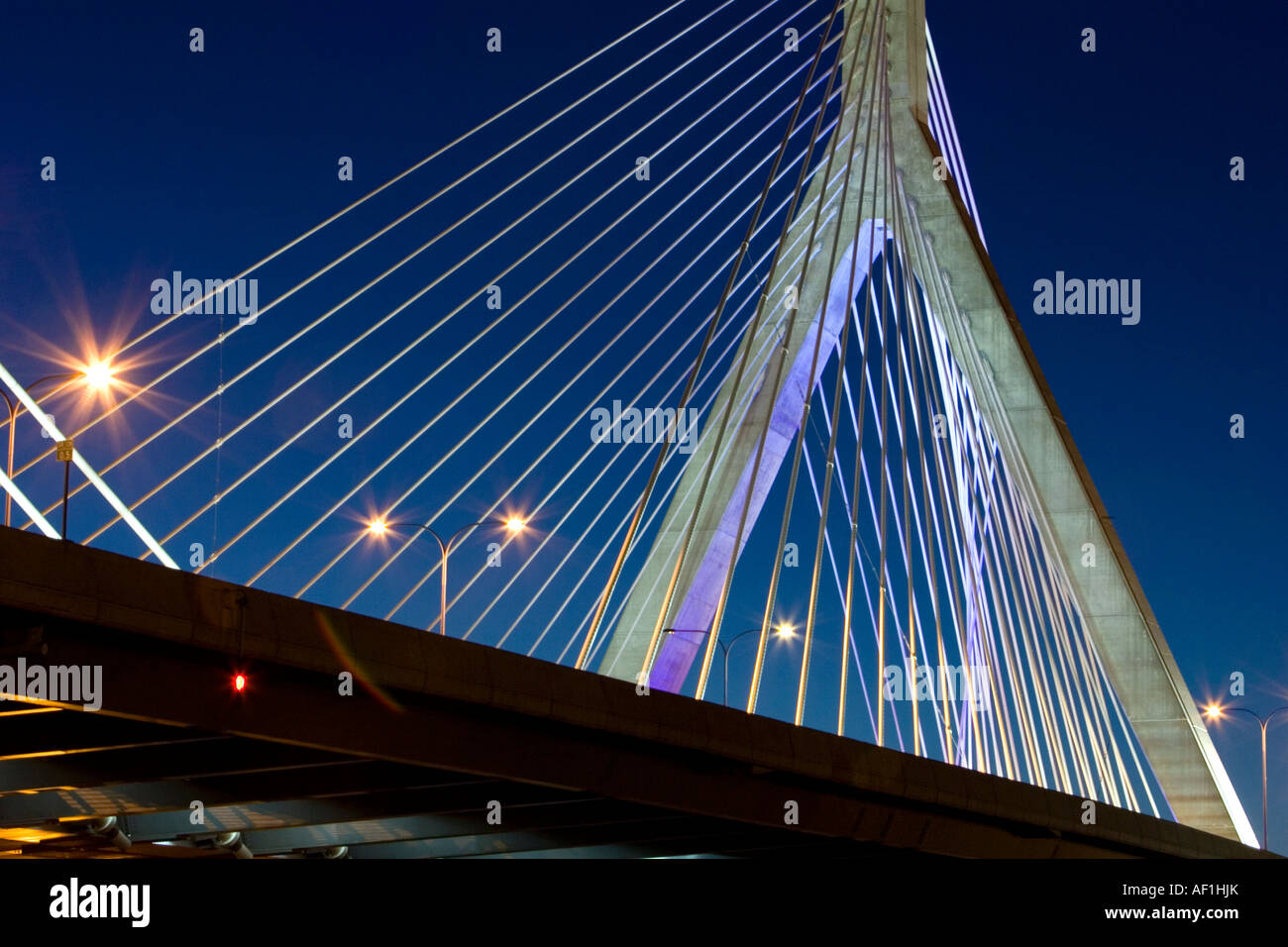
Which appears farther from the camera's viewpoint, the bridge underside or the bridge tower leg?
the bridge tower leg

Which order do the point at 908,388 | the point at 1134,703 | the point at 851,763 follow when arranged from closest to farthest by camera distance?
the point at 851,763 → the point at 908,388 → the point at 1134,703

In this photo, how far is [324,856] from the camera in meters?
26.0

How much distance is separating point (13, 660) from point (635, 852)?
48.9 ft

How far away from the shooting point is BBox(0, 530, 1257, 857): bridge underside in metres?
14.2

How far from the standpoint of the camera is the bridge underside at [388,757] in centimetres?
1416

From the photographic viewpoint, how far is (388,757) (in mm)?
16828

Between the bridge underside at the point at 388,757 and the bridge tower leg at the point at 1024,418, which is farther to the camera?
the bridge tower leg at the point at 1024,418

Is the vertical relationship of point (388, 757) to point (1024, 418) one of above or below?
below

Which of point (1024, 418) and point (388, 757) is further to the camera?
point (1024, 418)

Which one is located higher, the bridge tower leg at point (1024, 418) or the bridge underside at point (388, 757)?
the bridge tower leg at point (1024, 418)
